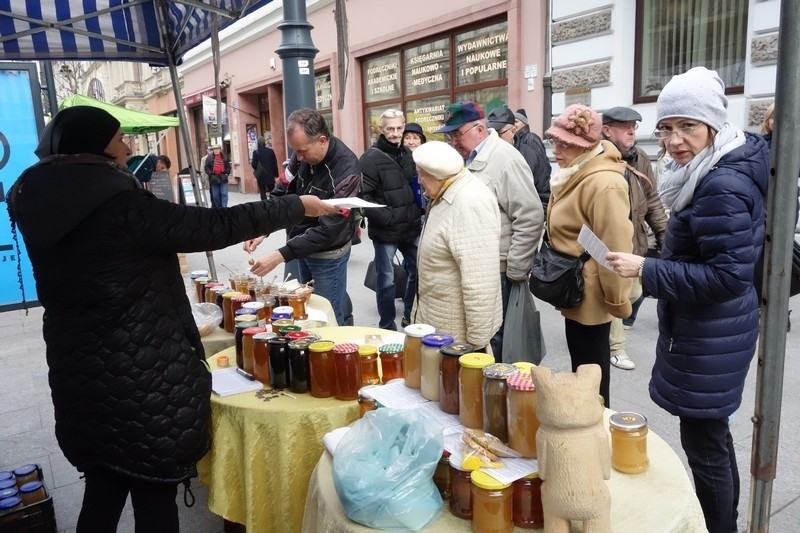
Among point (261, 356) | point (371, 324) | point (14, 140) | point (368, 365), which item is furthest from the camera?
point (14, 140)

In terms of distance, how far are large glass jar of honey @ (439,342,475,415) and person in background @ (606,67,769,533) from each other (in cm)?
67

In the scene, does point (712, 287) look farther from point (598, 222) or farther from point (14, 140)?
point (14, 140)

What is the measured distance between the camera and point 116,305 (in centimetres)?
170

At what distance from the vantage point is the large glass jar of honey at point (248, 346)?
7.57 feet

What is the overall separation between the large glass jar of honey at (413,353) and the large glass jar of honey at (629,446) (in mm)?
616

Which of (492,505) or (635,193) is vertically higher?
(635,193)

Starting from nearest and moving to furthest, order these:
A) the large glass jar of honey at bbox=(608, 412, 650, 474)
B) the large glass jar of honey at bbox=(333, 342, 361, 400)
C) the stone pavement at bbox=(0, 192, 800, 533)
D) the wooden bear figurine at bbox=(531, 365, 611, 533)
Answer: the wooden bear figurine at bbox=(531, 365, 611, 533) < the large glass jar of honey at bbox=(608, 412, 650, 474) < the large glass jar of honey at bbox=(333, 342, 361, 400) < the stone pavement at bbox=(0, 192, 800, 533)

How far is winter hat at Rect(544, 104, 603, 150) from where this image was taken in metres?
2.56

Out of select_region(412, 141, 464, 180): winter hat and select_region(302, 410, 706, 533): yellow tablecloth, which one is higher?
select_region(412, 141, 464, 180): winter hat

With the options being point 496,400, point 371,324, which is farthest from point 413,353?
point 371,324

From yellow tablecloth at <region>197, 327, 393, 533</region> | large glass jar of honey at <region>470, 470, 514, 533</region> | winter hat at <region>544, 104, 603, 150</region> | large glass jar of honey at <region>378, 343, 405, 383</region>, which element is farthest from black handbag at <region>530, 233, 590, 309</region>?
large glass jar of honey at <region>470, 470, 514, 533</region>

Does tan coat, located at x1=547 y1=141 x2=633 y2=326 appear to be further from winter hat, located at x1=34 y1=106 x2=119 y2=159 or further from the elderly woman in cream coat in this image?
winter hat, located at x1=34 y1=106 x2=119 y2=159

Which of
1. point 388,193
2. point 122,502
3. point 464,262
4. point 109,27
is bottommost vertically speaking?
point 122,502

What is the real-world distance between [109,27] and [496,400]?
4238 millimetres
